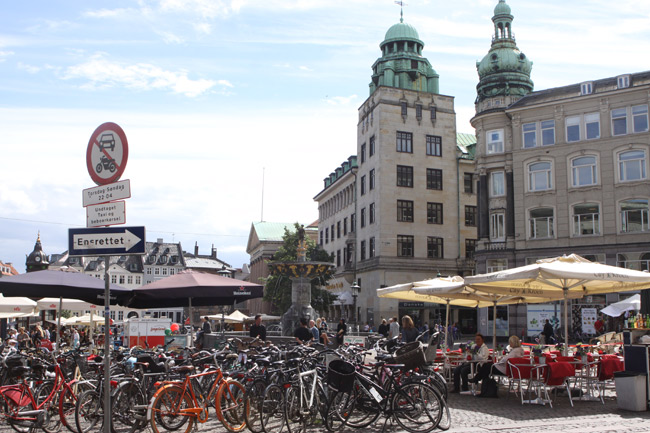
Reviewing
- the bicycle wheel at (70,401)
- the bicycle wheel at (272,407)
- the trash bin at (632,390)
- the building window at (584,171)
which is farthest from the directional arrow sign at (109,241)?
the building window at (584,171)

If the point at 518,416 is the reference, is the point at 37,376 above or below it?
above

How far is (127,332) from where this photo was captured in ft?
79.3

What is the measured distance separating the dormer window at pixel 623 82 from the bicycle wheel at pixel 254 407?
1524 inches

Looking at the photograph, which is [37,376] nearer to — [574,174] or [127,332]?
[127,332]

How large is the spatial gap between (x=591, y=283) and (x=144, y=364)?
1042cm

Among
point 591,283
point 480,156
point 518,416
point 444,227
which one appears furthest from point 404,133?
point 518,416

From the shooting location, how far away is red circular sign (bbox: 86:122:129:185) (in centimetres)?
757

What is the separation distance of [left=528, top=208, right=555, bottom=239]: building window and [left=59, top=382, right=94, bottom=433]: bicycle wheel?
3838 cm

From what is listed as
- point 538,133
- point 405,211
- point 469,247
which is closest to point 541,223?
point 538,133

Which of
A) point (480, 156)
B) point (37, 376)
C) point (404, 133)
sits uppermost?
point (404, 133)

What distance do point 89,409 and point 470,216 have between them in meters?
55.1

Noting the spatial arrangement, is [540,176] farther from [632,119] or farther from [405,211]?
[405,211]

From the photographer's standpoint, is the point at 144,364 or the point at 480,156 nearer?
the point at 144,364

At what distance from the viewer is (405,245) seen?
58406 mm
